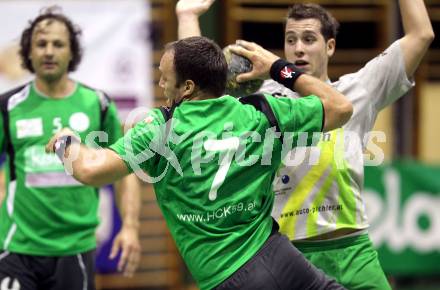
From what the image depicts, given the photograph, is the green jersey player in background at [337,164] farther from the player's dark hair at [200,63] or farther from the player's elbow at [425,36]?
the player's dark hair at [200,63]

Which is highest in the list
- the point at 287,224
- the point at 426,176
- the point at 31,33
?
the point at 31,33

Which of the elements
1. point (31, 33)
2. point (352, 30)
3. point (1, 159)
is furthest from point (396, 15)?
point (31, 33)

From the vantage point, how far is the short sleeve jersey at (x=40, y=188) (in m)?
5.45

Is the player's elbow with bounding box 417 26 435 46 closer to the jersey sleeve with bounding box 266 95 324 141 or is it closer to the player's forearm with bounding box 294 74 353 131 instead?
the player's forearm with bounding box 294 74 353 131

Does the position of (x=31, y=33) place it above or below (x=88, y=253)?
above

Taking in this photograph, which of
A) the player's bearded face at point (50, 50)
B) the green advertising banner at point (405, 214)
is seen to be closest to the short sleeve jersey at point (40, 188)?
the player's bearded face at point (50, 50)

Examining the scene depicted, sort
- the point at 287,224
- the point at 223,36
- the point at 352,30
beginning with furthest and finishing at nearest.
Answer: the point at 352,30
the point at 223,36
the point at 287,224

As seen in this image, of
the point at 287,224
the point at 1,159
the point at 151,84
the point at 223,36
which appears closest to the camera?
the point at 287,224

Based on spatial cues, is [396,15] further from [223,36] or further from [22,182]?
[22,182]

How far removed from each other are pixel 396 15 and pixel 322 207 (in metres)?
6.48

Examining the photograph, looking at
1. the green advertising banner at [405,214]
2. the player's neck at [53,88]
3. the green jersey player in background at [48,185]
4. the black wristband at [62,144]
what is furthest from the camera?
the green advertising banner at [405,214]

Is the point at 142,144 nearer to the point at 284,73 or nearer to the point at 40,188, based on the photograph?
the point at 284,73

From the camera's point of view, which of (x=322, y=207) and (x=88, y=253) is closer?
(x=322, y=207)

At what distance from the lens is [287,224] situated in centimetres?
462
